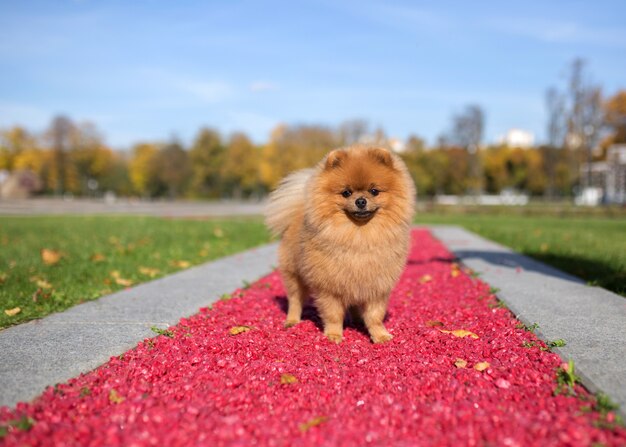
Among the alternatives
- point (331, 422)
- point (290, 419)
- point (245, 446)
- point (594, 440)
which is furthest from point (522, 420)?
point (245, 446)

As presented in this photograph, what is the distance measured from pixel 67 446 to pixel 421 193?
232ft

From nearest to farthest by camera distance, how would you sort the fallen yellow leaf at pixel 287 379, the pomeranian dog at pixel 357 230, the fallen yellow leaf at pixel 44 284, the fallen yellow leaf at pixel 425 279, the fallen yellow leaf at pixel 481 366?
1. the fallen yellow leaf at pixel 287 379
2. the fallen yellow leaf at pixel 481 366
3. the pomeranian dog at pixel 357 230
4. the fallen yellow leaf at pixel 44 284
5. the fallen yellow leaf at pixel 425 279

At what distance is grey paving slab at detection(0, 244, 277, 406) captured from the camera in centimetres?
376

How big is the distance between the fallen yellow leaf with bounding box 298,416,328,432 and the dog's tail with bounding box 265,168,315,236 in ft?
9.53

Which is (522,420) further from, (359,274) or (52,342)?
(52,342)

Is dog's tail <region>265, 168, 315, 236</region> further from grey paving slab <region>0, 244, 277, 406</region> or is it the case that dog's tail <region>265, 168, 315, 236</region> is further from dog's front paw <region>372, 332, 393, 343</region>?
dog's front paw <region>372, 332, 393, 343</region>

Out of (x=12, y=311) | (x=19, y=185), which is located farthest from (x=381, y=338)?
(x=19, y=185)

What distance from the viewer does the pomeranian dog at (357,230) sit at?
15.5ft

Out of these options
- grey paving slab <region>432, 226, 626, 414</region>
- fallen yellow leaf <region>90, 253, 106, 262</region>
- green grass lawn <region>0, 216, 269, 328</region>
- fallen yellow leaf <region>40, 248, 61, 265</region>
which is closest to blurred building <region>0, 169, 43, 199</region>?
green grass lawn <region>0, 216, 269, 328</region>

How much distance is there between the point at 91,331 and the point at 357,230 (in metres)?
2.68

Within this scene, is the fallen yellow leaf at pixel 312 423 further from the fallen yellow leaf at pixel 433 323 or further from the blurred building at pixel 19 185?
the blurred building at pixel 19 185

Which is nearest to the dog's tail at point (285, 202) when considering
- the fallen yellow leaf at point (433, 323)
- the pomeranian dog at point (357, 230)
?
the pomeranian dog at point (357, 230)

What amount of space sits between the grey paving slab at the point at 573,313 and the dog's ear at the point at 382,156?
2097 mm

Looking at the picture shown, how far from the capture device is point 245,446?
9.20 ft
